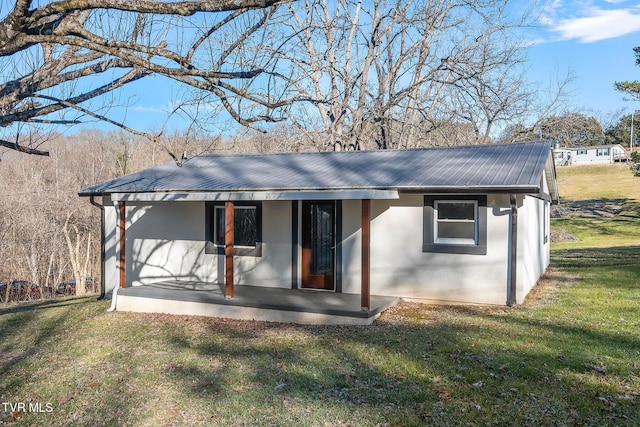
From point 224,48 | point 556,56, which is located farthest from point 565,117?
point 224,48

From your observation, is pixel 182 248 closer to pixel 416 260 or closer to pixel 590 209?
pixel 416 260

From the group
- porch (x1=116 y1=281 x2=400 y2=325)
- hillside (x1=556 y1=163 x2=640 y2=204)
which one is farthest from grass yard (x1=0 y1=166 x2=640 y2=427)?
hillside (x1=556 y1=163 x2=640 y2=204)

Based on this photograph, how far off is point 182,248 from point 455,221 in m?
6.00

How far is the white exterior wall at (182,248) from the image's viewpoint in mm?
9422

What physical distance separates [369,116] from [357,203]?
9826 mm

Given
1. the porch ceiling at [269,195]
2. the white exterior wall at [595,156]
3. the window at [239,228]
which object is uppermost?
the white exterior wall at [595,156]

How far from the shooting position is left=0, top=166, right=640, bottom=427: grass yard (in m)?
4.07

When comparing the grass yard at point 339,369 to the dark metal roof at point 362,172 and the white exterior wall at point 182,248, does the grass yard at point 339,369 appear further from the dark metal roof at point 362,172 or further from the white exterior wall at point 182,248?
the dark metal roof at point 362,172

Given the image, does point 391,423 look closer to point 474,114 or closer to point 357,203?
point 357,203

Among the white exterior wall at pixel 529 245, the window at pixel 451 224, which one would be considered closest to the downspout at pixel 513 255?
the white exterior wall at pixel 529 245

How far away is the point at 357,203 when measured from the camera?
8.84 m

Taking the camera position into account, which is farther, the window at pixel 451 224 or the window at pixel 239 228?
the window at pixel 239 228

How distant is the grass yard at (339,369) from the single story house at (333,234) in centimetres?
51

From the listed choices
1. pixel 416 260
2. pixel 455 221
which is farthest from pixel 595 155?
pixel 416 260
